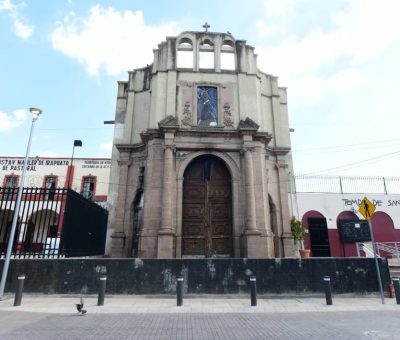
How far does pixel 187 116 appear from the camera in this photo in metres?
18.0

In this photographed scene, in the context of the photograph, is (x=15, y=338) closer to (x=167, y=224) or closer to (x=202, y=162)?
(x=167, y=224)

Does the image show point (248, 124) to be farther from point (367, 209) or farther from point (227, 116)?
point (367, 209)

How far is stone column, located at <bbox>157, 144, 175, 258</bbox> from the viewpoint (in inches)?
579

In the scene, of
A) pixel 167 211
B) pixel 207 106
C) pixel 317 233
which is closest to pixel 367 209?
pixel 167 211

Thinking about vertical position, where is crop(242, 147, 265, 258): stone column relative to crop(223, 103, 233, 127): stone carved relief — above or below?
below

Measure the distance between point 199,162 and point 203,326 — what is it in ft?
38.5

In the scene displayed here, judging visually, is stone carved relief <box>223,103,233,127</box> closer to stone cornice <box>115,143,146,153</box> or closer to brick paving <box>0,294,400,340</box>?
stone cornice <box>115,143,146,153</box>

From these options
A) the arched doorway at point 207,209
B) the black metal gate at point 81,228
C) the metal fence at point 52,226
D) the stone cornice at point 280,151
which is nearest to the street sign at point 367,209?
the arched doorway at point 207,209

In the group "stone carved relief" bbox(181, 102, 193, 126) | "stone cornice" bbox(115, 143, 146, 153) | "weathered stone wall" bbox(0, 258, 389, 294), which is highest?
"stone carved relief" bbox(181, 102, 193, 126)

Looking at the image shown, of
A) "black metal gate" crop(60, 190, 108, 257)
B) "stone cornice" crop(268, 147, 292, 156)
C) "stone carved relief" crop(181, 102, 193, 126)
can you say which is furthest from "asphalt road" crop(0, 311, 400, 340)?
"stone cornice" crop(268, 147, 292, 156)

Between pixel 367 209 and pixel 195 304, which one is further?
pixel 367 209

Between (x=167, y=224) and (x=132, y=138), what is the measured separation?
725cm

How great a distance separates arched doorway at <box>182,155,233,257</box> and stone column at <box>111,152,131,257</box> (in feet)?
13.2

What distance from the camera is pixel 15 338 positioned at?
18.4 feet
